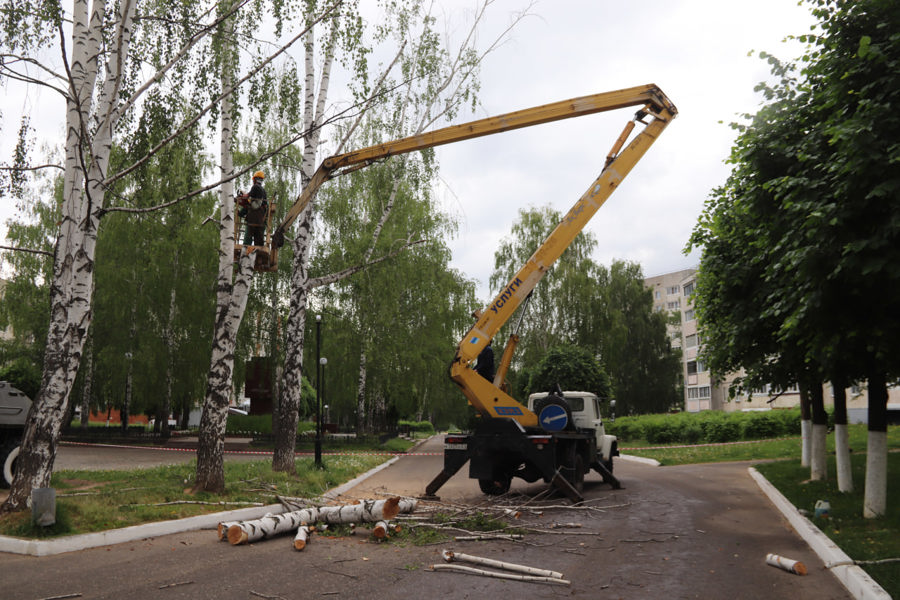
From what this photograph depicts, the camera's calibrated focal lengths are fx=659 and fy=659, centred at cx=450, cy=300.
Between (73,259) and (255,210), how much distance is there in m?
3.23

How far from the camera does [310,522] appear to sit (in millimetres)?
9945

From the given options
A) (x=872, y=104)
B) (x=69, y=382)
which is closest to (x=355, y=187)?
(x=69, y=382)

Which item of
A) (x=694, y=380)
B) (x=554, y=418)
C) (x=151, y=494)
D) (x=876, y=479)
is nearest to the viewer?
(x=876, y=479)

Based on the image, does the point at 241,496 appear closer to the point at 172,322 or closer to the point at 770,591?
the point at 770,591

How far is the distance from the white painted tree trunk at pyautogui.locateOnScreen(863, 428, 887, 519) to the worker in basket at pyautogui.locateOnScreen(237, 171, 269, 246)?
11.0 m

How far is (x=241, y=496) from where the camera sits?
1223 cm

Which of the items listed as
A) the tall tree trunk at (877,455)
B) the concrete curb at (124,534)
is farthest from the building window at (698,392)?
the concrete curb at (124,534)

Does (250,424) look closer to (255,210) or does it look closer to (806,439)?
(255,210)

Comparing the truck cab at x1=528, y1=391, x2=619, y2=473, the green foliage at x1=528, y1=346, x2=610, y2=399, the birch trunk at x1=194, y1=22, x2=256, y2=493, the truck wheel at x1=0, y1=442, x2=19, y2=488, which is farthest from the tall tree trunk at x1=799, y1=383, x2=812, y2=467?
the truck wheel at x1=0, y1=442, x2=19, y2=488

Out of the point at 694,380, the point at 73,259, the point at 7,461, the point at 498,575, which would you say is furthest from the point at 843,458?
the point at 694,380

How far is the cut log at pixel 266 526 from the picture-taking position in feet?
29.0

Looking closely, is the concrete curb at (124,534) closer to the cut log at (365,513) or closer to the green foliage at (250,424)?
the cut log at (365,513)

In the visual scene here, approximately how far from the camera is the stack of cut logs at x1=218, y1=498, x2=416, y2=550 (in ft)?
29.2

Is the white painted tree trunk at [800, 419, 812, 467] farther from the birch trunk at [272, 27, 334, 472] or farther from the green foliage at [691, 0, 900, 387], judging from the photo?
the birch trunk at [272, 27, 334, 472]
